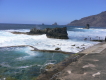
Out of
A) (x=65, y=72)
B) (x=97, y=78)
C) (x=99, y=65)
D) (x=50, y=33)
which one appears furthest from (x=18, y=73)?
(x=50, y=33)

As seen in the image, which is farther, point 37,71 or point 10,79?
point 37,71

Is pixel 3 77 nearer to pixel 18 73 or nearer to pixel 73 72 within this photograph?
pixel 18 73

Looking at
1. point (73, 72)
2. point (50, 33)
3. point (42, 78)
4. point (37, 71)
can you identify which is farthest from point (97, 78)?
point (50, 33)

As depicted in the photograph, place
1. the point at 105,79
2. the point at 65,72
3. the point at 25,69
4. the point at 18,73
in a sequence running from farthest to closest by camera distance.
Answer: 1. the point at 25,69
2. the point at 18,73
3. the point at 65,72
4. the point at 105,79

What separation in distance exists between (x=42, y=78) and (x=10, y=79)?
246cm

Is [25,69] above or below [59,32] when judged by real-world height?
below

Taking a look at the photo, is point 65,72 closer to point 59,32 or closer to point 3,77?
point 3,77

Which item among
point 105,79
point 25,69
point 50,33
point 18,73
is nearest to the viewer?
point 105,79

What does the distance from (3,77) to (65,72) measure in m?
4.96

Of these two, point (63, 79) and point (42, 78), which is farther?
point (42, 78)

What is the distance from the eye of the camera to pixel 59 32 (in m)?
41.4

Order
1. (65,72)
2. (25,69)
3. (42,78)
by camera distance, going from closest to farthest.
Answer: (42,78)
(65,72)
(25,69)

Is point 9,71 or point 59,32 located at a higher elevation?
point 59,32

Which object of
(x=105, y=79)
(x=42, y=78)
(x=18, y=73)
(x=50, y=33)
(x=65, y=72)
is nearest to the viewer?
(x=105, y=79)
